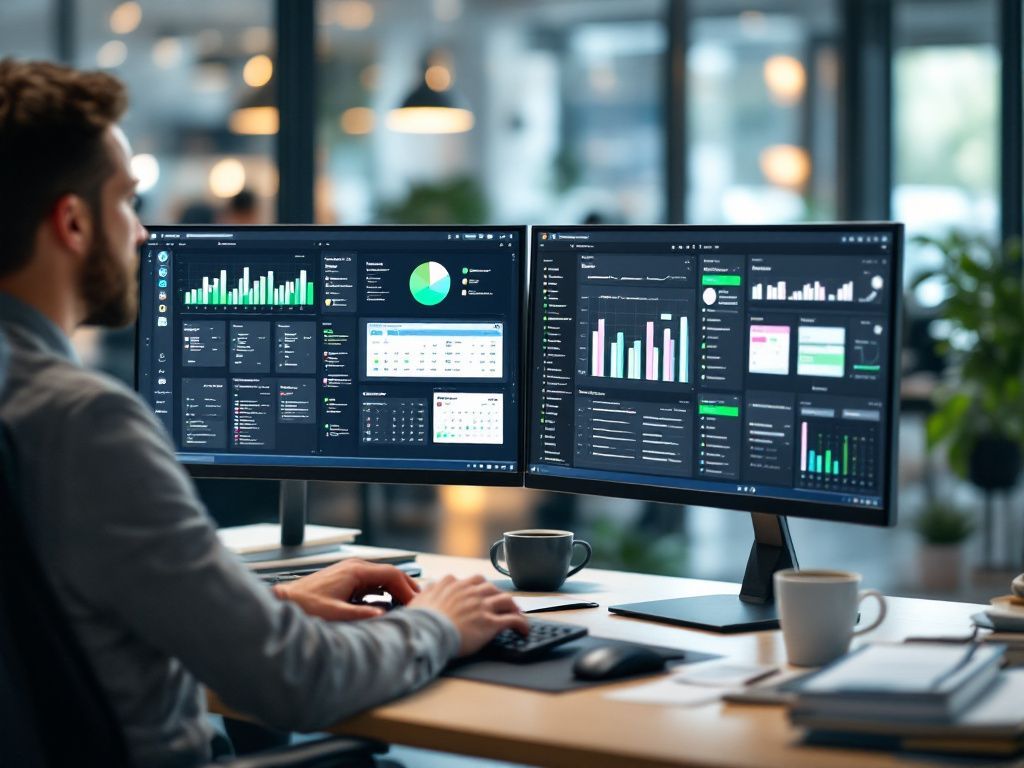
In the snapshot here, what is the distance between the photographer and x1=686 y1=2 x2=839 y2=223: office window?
545 centimetres

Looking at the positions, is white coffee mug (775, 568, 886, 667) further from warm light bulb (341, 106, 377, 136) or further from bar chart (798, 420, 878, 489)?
warm light bulb (341, 106, 377, 136)

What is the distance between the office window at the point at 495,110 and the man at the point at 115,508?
10.7ft

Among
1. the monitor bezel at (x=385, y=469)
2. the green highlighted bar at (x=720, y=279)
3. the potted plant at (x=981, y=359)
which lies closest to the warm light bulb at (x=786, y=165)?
the potted plant at (x=981, y=359)

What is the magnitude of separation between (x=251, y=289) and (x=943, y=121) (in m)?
4.22

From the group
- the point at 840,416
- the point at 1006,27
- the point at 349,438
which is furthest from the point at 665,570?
the point at 840,416

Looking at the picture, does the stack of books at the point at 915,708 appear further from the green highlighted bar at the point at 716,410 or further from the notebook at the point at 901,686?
the green highlighted bar at the point at 716,410

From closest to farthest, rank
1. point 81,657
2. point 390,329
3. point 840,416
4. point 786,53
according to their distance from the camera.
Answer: point 81,657 → point 840,416 → point 390,329 → point 786,53

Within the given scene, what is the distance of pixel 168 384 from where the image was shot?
2279 mm

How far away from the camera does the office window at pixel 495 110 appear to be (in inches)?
190

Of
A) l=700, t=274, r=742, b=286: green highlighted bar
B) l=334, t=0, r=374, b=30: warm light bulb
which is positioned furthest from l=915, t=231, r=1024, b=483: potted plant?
l=700, t=274, r=742, b=286: green highlighted bar

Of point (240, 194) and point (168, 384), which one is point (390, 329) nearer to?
point (168, 384)

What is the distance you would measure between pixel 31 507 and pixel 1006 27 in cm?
467

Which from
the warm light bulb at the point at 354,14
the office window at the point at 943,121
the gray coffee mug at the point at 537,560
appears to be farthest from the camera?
the office window at the point at 943,121

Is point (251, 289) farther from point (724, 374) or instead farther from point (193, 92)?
point (193, 92)
